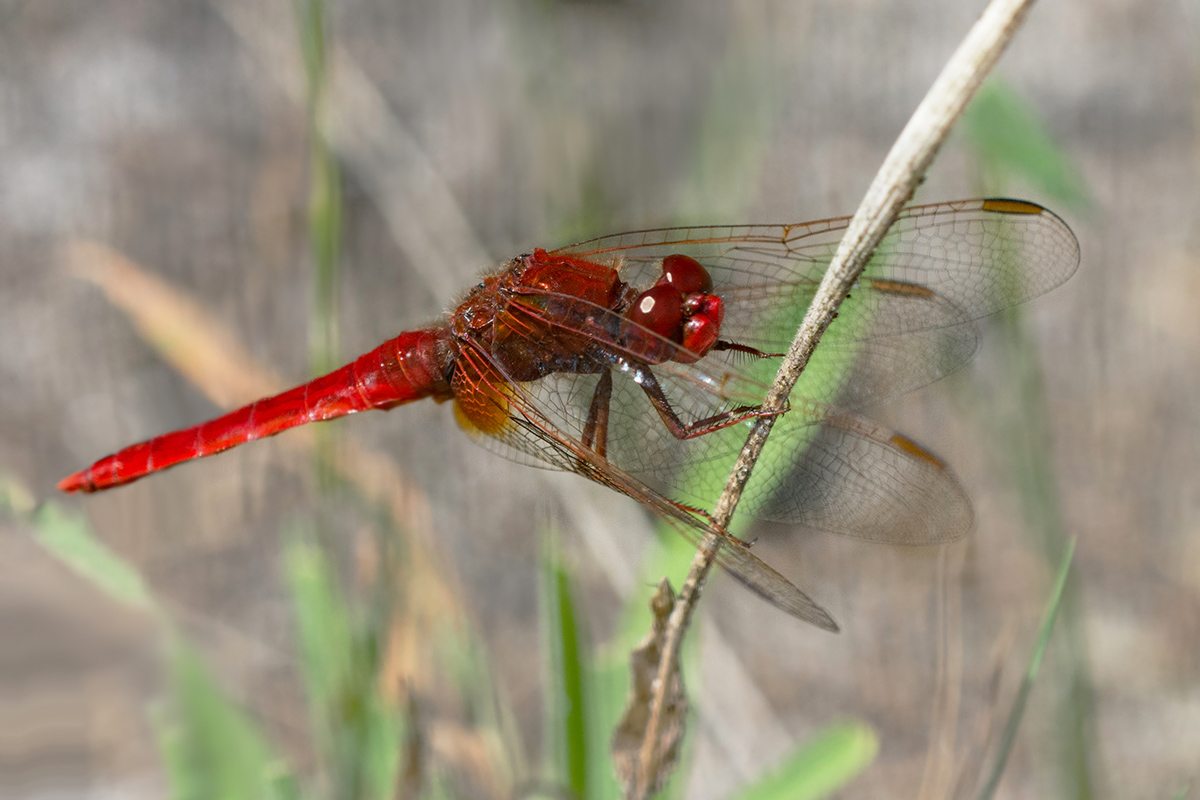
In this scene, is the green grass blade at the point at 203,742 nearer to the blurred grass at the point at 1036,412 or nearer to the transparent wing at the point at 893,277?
the transparent wing at the point at 893,277

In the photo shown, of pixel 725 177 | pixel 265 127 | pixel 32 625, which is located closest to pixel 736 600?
pixel 725 177

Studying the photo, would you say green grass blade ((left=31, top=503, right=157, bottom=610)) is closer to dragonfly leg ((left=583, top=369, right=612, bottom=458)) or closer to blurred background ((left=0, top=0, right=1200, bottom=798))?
blurred background ((left=0, top=0, right=1200, bottom=798))

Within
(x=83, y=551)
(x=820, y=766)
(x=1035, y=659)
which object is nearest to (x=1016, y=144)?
(x=1035, y=659)

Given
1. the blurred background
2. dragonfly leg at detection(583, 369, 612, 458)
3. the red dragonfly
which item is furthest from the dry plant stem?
the blurred background

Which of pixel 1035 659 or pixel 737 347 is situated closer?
pixel 1035 659

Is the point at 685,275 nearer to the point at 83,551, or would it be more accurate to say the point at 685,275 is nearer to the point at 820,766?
the point at 820,766
